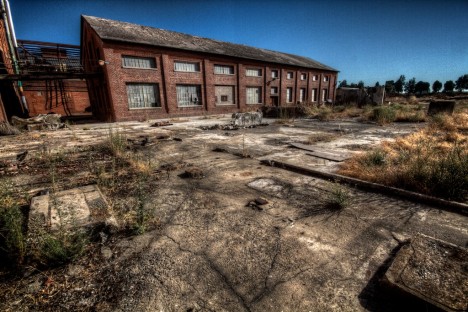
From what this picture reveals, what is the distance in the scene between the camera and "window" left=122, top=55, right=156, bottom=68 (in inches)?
612

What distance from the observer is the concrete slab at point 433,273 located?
1.56 meters

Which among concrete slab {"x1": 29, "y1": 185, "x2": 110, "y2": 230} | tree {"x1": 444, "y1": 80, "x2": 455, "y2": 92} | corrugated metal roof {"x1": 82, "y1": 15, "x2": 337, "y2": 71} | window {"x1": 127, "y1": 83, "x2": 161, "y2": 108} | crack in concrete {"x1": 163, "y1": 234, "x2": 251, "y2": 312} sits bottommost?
crack in concrete {"x1": 163, "y1": 234, "x2": 251, "y2": 312}

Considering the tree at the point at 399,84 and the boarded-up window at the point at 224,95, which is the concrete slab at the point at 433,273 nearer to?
the boarded-up window at the point at 224,95

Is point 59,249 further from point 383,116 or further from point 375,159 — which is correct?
point 383,116

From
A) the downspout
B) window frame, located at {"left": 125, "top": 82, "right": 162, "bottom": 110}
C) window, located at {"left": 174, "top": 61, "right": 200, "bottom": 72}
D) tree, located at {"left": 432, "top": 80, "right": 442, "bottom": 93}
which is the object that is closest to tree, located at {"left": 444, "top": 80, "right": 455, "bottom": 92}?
tree, located at {"left": 432, "top": 80, "right": 442, "bottom": 93}

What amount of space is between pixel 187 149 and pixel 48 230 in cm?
471

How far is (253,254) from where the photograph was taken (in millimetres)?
2260

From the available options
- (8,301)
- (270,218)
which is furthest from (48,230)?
(270,218)

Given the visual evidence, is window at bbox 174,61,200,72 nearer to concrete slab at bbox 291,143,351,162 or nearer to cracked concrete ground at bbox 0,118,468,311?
concrete slab at bbox 291,143,351,162

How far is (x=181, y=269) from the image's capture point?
6.81ft

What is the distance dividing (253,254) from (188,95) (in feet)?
60.8

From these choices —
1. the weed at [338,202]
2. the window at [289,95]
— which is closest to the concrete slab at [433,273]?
the weed at [338,202]

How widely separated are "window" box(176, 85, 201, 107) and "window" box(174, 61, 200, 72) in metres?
1.39

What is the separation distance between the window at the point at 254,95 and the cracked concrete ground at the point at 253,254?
69.7 ft
